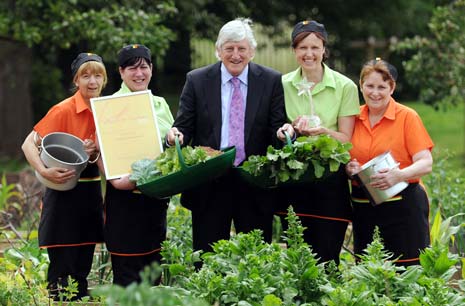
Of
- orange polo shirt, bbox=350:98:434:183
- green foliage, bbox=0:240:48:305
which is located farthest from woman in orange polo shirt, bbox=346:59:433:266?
green foliage, bbox=0:240:48:305

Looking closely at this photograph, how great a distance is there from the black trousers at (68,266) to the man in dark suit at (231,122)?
0.68m

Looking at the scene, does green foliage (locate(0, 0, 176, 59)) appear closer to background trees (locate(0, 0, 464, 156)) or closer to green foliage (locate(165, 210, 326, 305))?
background trees (locate(0, 0, 464, 156))

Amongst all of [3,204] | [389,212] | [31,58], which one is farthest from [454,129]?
[389,212]

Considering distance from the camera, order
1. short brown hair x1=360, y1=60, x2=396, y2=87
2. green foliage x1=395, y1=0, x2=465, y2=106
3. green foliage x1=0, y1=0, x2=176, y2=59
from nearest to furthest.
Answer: short brown hair x1=360, y1=60, x2=396, y2=87
green foliage x1=0, y1=0, x2=176, y2=59
green foliage x1=395, y1=0, x2=465, y2=106

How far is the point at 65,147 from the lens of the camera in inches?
229

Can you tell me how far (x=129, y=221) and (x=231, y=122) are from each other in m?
0.79

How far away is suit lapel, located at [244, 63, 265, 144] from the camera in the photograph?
18.5 feet

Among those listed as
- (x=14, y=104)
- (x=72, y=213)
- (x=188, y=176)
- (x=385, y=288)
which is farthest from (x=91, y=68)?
(x=14, y=104)

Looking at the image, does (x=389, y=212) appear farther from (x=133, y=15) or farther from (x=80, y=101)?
(x=133, y=15)

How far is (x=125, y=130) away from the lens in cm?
566

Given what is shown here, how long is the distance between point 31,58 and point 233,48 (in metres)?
8.44

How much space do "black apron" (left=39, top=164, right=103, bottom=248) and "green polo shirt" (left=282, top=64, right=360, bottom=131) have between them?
45.5 inches

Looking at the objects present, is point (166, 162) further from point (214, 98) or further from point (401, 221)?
point (401, 221)

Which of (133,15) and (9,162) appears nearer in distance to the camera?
(133,15)
